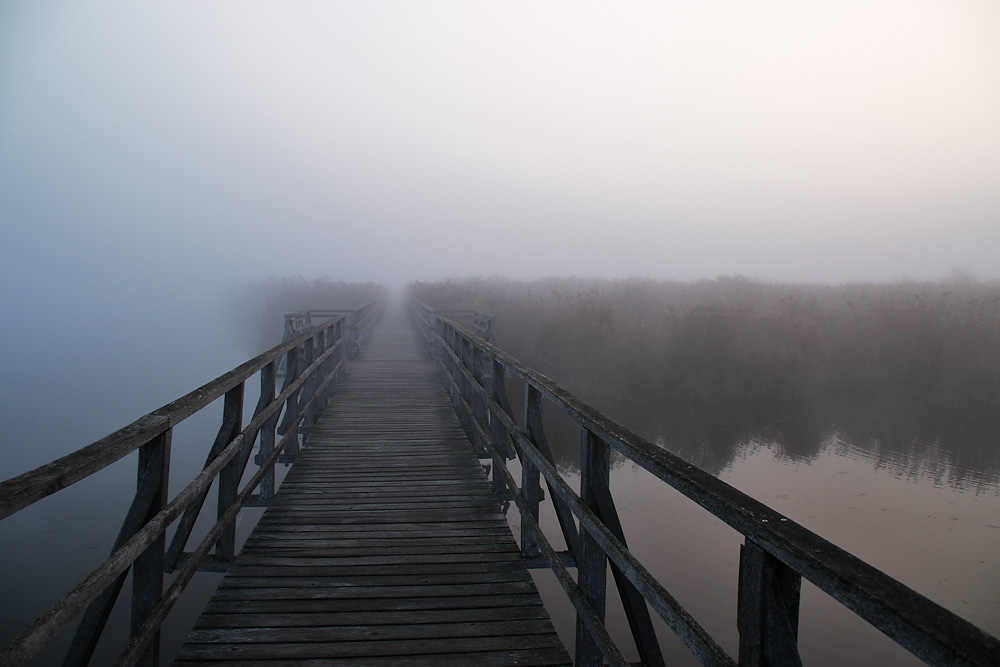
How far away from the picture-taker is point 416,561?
11.0 ft

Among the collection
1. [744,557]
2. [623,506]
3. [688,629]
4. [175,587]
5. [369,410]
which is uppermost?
[744,557]

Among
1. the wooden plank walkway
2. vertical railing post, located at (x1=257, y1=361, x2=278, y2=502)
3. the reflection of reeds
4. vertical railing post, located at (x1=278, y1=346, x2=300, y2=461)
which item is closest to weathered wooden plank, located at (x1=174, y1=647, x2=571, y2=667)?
the wooden plank walkway

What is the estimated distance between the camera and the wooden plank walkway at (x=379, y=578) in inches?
97.3

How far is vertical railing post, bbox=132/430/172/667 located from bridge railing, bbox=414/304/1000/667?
1747 millimetres

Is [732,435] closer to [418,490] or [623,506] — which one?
[623,506]

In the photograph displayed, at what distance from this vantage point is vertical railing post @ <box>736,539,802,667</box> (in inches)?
45.8

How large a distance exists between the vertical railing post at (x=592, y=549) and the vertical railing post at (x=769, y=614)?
1003 mm

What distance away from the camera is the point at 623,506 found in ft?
26.1

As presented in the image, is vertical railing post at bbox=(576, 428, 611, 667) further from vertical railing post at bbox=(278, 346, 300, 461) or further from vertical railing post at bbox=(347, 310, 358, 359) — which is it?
vertical railing post at bbox=(347, 310, 358, 359)

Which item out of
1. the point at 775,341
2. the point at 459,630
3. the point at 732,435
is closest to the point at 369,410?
the point at 459,630

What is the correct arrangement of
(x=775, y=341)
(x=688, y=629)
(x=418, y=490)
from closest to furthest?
(x=688, y=629) < (x=418, y=490) < (x=775, y=341)

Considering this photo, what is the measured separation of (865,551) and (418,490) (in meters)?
5.59

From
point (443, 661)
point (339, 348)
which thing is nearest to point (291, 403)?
point (443, 661)

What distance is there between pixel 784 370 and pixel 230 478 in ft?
45.3
